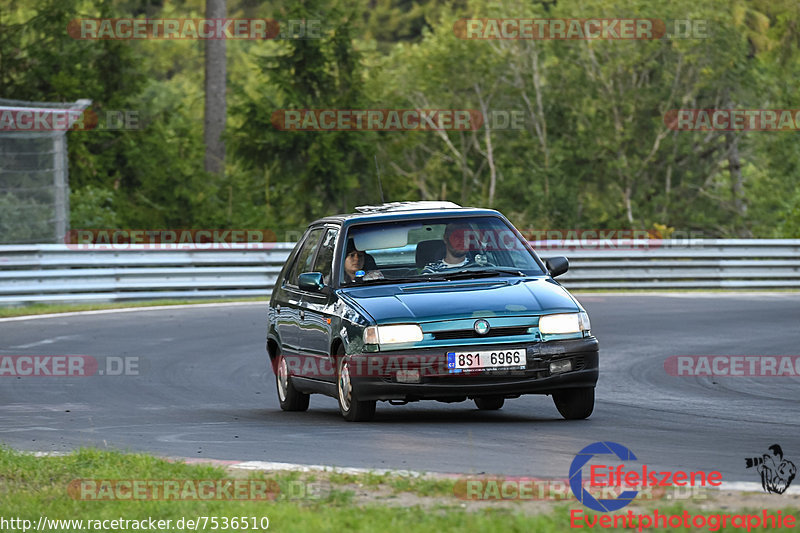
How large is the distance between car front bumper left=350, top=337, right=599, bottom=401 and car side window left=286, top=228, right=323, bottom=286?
226 centimetres

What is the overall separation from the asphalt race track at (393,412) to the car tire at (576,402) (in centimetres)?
16

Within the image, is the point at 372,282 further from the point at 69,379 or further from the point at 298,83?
the point at 298,83

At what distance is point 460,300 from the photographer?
33.0 ft

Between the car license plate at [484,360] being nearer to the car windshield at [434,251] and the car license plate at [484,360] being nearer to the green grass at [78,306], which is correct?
the car windshield at [434,251]

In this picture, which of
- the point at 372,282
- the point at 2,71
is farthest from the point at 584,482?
the point at 2,71

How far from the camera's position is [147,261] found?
25.1m

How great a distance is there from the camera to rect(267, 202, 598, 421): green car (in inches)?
386

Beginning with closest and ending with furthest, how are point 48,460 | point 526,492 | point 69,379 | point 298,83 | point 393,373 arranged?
1. point 526,492
2. point 48,460
3. point 393,373
4. point 69,379
5. point 298,83

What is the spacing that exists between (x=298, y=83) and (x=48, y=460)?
89.5ft

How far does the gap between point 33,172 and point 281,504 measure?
17564mm

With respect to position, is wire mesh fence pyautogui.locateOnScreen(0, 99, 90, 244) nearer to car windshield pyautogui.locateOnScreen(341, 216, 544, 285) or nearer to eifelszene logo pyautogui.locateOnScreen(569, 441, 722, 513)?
car windshield pyautogui.locateOnScreen(341, 216, 544, 285)

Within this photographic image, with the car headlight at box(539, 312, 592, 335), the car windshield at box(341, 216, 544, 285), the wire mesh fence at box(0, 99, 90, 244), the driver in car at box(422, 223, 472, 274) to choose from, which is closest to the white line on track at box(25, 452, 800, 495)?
the car headlight at box(539, 312, 592, 335)

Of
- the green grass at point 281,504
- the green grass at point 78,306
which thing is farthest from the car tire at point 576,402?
the green grass at point 78,306

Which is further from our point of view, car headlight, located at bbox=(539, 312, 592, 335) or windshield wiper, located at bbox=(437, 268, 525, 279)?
windshield wiper, located at bbox=(437, 268, 525, 279)
